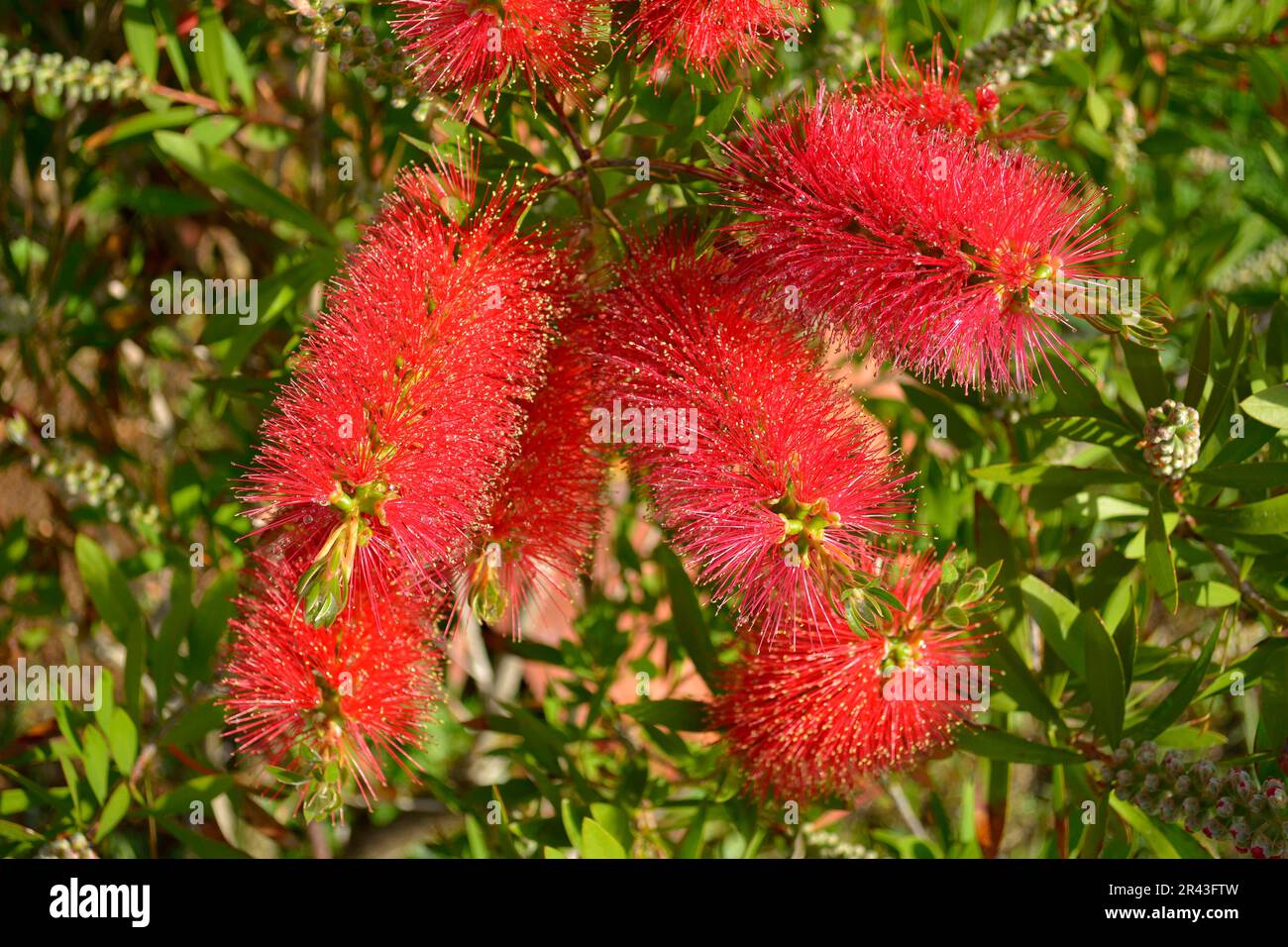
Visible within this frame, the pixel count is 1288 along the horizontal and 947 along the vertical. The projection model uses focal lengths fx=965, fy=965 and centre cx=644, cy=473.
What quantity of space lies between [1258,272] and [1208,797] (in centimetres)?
108

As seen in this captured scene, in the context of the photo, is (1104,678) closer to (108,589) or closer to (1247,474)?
(1247,474)

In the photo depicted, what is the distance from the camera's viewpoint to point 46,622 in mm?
2137

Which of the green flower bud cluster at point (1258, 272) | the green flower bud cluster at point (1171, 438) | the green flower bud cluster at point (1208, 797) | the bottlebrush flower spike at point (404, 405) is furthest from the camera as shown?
the green flower bud cluster at point (1258, 272)

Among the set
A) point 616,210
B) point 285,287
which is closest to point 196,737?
point 285,287

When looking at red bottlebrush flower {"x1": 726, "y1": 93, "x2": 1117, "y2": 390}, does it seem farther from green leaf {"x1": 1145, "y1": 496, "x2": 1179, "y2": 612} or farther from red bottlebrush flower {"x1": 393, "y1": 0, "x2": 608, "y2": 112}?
green leaf {"x1": 1145, "y1": 496, "x2": 1179, "y2": 612}

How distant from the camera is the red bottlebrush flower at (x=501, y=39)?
82 cm

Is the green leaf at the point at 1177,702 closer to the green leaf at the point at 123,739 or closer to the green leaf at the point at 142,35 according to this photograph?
the green leaf at the point at 123,739

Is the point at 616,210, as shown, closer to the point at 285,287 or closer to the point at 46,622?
the point at 285,287

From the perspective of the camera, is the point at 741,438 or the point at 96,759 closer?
the point at 741,438

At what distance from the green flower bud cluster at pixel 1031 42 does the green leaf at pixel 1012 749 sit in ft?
2.40

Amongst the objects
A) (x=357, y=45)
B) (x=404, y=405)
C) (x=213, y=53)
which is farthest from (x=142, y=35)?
(x=404, y=405)

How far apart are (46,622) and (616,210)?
Answer: 1806 millimetres

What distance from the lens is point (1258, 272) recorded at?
64.1 inches

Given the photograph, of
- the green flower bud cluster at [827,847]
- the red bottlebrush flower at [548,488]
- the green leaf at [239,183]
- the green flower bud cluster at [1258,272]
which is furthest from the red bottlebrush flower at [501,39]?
the green flower bud cluster at [1258,272]
